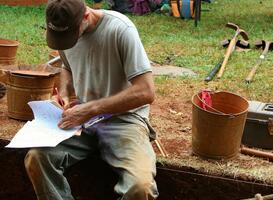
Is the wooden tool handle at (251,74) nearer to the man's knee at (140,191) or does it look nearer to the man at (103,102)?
the man at (103,102)

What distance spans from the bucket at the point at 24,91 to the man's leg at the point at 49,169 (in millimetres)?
1518

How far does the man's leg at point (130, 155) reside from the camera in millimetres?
3152

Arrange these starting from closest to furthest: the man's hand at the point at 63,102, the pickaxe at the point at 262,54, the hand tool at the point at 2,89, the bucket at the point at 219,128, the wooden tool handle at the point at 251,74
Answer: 1. the man's hand at the point at 63,102
2. the bucket at the point at 219,128
3. the hand tool at the point at 2,89
4. the wooden tool handle at the point at 251,74
5. the pickaxe at the point at 262,54

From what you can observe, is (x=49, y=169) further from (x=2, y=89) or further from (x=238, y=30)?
(x=238, y=30)

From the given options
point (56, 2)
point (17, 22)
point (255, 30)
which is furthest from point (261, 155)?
point (17, 22)

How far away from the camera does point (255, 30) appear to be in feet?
34.0

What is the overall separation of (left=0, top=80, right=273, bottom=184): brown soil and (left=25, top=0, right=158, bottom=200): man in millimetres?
578

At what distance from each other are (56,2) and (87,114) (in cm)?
72

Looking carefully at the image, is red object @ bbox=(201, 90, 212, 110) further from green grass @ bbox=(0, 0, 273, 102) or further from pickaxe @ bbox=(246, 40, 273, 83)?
pickaxe @ bbox=(246, 40, 273, 83)

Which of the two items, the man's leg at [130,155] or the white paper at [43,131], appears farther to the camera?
the white paper at [43,131]

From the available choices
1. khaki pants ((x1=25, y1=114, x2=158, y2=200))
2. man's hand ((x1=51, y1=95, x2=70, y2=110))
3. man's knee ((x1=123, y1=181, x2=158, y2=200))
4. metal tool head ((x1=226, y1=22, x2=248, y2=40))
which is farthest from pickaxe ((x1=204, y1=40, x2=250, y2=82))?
man's knee ((x1=123, y1=181, x2=158, y2=200))

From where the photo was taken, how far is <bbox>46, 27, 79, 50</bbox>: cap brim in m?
3.36

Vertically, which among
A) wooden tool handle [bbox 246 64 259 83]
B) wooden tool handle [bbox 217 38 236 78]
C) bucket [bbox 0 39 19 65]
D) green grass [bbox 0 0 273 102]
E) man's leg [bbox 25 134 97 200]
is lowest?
green grass [bbox 0 0 273 102]

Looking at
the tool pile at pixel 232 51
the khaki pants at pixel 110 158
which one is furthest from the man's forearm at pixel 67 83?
the tool pile at pixel 232 51
